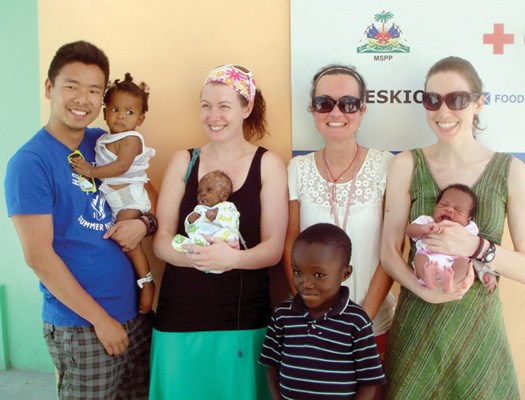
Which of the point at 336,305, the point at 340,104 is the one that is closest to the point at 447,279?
the point at 336,305

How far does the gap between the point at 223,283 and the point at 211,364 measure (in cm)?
36

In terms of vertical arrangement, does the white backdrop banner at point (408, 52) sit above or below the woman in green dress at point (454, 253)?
above

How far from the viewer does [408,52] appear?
8.57 ft

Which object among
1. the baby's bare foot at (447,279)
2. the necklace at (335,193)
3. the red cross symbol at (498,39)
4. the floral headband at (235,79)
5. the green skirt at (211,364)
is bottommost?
the green skirt at (211,364)

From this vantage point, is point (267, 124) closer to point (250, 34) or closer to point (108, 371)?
point (250, 34)

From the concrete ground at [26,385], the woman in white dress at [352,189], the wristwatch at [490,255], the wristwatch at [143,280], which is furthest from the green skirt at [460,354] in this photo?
the concrete ground at [26,385]

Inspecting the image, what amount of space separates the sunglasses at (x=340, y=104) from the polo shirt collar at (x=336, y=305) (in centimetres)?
80

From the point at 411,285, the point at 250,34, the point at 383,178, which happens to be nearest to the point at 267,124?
the point at 250,34

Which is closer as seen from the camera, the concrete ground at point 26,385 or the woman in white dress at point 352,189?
the woman in white dress at point 352,189

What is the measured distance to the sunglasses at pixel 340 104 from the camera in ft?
7.31

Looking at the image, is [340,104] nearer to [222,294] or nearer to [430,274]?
[430,274]

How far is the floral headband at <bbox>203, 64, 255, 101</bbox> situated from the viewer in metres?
2.33

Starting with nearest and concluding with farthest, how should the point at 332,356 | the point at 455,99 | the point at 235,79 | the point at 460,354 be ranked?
the point at 332,356 → the point at 460,354 → the point at 455,99 → the point at 235,79

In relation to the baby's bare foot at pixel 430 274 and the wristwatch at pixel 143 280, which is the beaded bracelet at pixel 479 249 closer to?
the baby's bare foot at pixel 430 274
